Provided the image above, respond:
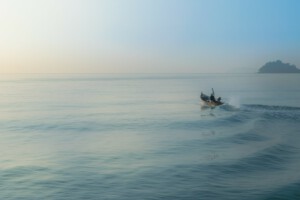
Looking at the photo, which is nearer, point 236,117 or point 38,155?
point 38,155

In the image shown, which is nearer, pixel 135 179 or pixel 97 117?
pixel 135 179

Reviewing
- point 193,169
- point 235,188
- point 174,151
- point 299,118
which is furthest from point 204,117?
point 235,188

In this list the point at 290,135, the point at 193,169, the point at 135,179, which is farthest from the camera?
the point at 290,135

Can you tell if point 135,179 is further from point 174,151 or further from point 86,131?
point 86,131

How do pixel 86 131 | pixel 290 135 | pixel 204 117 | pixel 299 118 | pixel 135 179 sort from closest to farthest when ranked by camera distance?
pixel 135 179
pixel 290 135
pixel 86 131
pixel 299 118
pixel 204 117

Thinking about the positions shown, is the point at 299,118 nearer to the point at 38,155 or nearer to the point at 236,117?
the point at 236,117

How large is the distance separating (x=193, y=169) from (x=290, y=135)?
1695 centimetres

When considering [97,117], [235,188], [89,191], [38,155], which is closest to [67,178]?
[89,191]

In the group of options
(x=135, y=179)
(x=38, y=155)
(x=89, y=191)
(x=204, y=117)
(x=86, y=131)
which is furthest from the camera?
(x=204, y=117)

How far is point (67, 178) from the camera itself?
23.0m

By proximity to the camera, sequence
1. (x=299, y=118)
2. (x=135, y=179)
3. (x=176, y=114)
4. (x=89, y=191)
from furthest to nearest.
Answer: (x=176, y=114), (x=299, y=118), (x=135, y=179), (x=89, y=191)

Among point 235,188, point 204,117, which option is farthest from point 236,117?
point 235,188

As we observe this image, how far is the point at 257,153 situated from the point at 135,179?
39.3 feet

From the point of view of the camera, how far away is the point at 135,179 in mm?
22656
